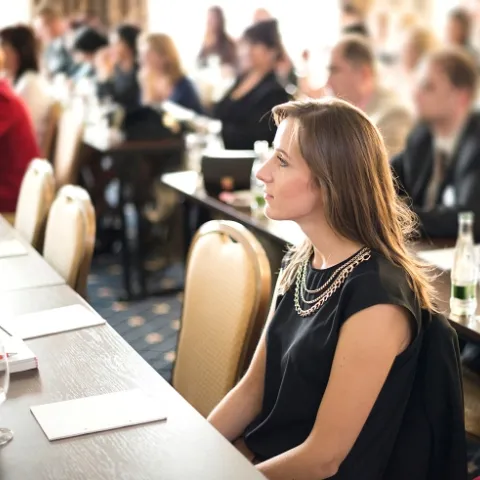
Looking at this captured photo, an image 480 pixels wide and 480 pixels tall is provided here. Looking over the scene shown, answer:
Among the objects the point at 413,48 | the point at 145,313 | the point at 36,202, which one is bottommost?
the point at 145,313

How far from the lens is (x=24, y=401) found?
1.59 metres

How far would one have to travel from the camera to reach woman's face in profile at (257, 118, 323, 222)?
1645 mm

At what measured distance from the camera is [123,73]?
6.68m

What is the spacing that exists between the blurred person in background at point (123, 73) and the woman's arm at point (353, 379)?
5170mm

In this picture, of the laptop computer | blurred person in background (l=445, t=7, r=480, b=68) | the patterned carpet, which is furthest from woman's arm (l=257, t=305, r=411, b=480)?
blurred person in background (l=445, t=7, r=480, b=68)

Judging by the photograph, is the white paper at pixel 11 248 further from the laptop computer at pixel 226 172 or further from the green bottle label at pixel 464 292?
the green bottle label at pixel 464 292

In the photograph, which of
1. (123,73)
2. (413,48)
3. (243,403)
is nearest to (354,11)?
(413,48)

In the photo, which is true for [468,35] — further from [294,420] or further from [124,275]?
[294,420]

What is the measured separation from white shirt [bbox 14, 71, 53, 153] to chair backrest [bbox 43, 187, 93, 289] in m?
2.71

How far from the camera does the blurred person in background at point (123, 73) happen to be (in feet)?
21.6

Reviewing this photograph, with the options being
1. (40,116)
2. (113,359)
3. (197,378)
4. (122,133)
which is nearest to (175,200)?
(122,133)

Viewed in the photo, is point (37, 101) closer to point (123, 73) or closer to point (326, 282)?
point (123, 73)

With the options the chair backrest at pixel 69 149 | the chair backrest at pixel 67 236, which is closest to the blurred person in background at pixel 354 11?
the chair backrest at pixel 69 149

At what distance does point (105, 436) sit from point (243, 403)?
43cm
